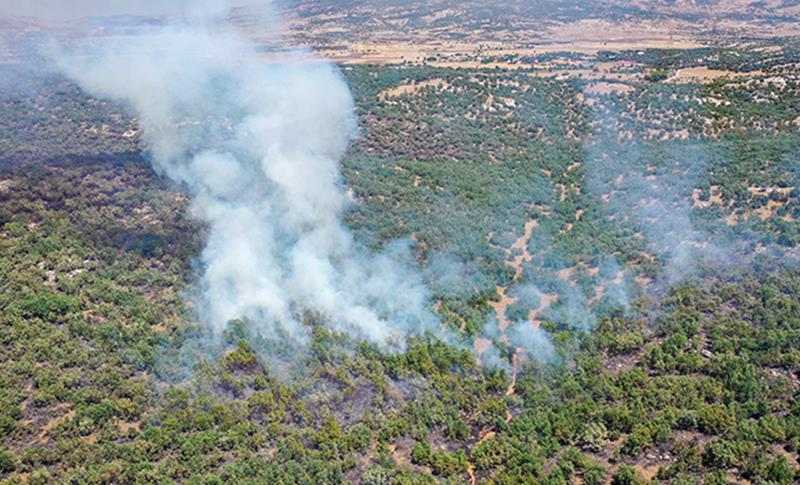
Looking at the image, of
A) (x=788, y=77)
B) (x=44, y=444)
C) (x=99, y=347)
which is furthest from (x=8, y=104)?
(x=788, y=77)

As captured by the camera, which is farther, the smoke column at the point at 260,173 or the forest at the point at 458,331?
the smoke column at the point at 260,173

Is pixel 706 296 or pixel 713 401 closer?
pixel 713 401

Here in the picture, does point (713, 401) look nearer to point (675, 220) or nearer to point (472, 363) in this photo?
point (472, 363)

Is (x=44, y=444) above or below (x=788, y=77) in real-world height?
below

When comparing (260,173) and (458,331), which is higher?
(260,173)

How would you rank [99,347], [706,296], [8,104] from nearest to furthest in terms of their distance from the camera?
[99,347]
[706,296]
[8,104]

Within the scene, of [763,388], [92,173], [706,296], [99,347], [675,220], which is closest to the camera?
[763,388]

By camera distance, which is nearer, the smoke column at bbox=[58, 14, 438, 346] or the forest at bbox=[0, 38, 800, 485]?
the forest at bbox=[0, 38, 800, 485]

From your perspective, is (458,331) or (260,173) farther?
(260,173)
